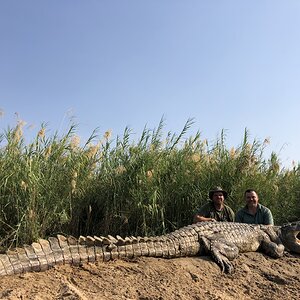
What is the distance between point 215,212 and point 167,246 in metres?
2.16

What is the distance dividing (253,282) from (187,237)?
1.00 m

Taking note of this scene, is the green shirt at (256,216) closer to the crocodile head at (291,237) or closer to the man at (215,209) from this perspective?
the man at (215,209)

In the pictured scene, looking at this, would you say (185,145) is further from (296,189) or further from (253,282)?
(253,282)

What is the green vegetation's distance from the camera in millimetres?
5449

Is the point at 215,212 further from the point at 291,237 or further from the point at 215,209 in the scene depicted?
the point at 291,237

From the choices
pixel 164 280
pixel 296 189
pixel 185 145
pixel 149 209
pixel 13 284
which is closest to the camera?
pixel 13 284

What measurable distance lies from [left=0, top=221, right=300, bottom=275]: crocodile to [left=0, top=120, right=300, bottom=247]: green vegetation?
1.08 meters

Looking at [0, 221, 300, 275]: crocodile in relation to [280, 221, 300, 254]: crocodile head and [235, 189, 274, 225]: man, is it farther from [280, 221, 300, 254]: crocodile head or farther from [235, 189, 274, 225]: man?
[235, 189, 274, 225]: man

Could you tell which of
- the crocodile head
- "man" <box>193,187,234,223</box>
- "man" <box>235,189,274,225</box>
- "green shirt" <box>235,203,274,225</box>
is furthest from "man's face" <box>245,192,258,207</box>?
the crocodile head

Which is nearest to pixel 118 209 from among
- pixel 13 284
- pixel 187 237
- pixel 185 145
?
pixel 187 237

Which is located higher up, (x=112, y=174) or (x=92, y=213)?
(x=112, y=174)

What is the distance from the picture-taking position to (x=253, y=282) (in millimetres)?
4883

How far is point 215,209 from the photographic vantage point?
23.1 feet

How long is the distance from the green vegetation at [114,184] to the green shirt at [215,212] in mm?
336
